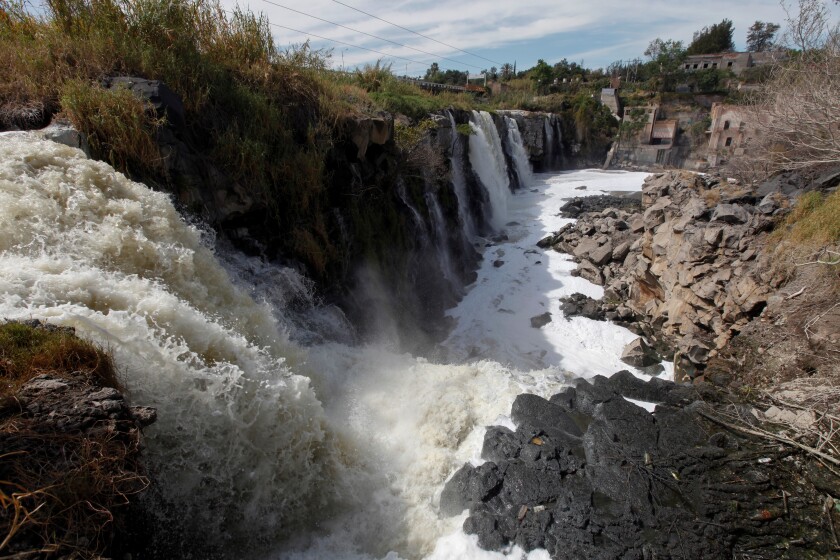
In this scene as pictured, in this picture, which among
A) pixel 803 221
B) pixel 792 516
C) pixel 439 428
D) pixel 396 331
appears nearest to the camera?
pixel 792 516

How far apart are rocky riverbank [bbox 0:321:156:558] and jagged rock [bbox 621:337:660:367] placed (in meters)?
7.55

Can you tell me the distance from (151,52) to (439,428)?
610 cm

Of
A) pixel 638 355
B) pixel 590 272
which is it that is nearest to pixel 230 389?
pixel 638 355

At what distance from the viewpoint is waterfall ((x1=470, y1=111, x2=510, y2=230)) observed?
1545 cm

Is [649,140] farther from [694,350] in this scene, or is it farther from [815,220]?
[694,350]

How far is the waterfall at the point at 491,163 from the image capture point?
1545cm

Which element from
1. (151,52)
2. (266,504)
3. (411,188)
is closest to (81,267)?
(266,504)

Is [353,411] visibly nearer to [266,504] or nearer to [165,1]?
[266,504]

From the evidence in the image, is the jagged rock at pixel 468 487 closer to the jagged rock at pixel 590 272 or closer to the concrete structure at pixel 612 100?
the jagged rock at pixel 590 272

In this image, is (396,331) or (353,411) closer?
(353,411)

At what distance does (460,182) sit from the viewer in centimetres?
1388

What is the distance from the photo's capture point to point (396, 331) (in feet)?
27.1

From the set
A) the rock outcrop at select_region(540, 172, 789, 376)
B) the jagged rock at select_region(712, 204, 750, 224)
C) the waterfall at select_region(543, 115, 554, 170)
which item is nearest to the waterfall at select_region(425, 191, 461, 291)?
the rock outcrop at select_region(540, 172, 789, 376)

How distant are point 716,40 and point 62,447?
57.8m
